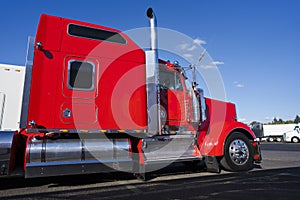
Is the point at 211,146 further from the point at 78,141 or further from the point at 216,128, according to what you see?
the point at 78,141

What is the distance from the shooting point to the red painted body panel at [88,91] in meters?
4.95

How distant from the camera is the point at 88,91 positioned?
5262 millimetres

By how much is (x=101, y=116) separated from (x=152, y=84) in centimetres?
148

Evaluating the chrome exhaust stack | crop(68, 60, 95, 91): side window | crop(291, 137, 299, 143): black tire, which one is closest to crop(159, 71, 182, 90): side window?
the chrome exhaust stack

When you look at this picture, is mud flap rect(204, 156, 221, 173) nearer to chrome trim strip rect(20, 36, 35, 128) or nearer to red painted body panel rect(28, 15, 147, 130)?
red painted body panel rect(28, 15, 147, 130)

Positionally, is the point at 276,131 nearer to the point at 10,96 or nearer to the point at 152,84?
the point at 152,84

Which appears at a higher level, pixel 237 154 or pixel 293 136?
pixel 293 136

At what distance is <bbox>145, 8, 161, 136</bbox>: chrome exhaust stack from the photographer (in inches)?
222

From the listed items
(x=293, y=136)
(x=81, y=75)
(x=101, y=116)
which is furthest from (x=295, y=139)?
(x=81, y=75)

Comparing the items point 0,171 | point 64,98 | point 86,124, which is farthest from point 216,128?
point 0,171

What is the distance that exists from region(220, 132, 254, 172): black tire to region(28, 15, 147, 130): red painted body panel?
2579 mm

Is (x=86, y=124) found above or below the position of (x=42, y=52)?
below

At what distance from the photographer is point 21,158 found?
190 inches

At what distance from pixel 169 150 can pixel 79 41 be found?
355cm
